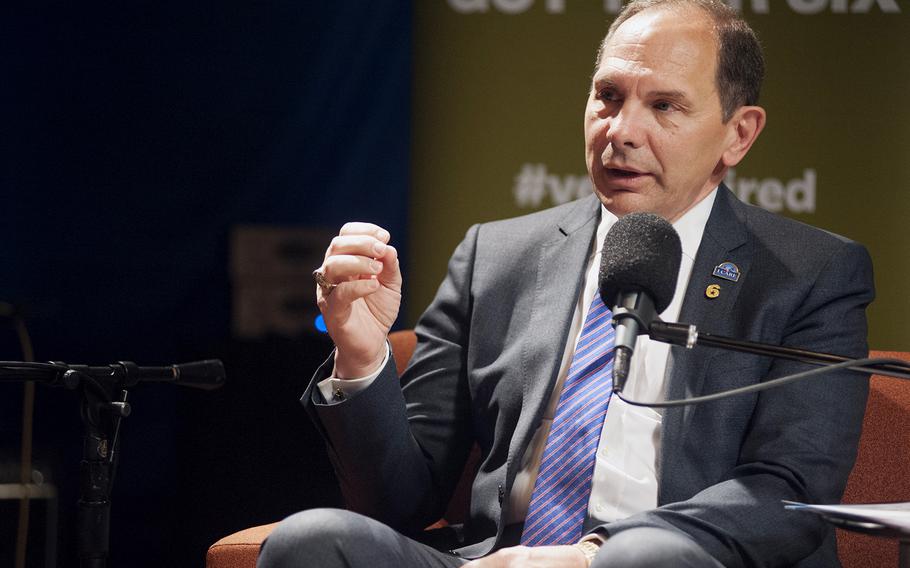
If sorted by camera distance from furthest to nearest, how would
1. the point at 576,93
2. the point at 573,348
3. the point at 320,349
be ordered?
1. the point at 576,93
2. the point at 320,349
3. the point at 573,348

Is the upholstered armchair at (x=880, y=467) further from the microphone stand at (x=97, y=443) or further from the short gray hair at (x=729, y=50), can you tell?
the short gray hair at (x=729, y=50)

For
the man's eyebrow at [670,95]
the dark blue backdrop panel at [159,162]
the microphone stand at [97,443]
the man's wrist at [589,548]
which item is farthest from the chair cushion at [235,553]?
the dark blue backdrop panel at [159,162]

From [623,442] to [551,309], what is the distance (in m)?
0.36

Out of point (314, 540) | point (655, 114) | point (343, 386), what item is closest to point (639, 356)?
point (655, 114)

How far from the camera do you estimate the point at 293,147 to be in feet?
12.5

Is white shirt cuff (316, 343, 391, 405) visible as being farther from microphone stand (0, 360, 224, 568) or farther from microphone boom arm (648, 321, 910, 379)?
microphone boom arm (648, 321, 910, 379)

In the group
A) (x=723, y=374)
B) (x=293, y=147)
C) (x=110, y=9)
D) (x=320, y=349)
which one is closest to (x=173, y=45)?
(x=110, y=9)

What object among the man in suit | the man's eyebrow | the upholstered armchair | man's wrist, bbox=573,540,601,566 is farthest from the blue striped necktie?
the upholstered armchair

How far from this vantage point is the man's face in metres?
2.37

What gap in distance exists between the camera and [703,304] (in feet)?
7.55

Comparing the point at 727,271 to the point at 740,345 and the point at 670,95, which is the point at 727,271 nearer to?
the point at 670,95

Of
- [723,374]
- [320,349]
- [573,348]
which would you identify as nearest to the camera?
[723,374]

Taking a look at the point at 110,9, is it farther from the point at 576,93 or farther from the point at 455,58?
the point at 576,93

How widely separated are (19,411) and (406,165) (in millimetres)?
1577
